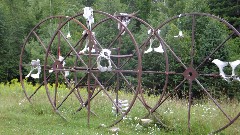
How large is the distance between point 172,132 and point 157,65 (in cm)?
1428

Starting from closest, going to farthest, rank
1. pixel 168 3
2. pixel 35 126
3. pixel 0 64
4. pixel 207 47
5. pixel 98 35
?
pixel 35 126
pixel 207 47
pixel 98 35
pixel 0 64
pixel 168 3

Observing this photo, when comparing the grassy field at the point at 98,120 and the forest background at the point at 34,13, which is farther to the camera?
the forest background at the point at 34,13

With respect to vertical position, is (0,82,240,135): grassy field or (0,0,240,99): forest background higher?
(0,0,240,99): forest background

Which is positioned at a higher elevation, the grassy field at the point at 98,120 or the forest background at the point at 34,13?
the forest background at the point at 34,13

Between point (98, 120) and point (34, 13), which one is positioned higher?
point (34, 13)

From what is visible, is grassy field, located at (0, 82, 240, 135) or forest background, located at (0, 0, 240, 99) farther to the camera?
forest background, located at (0, 0, 240, 99)

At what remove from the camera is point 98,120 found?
29.7ft

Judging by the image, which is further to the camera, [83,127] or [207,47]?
[207,47]

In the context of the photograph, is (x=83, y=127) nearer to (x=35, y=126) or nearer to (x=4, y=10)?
(x=35, y=126)

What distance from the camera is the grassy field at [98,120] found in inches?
309

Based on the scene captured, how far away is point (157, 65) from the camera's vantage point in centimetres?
2212

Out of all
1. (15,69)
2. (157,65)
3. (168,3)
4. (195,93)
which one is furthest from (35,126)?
(168,3)

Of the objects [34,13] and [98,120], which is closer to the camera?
[98,120]

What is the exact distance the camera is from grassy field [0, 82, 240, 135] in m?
7.85
